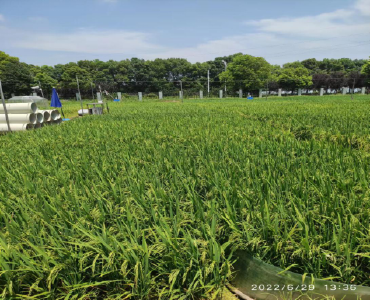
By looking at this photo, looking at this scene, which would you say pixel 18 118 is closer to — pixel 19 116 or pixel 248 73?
pixel 19 116

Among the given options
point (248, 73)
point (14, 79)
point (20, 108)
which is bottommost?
point (20, 108)

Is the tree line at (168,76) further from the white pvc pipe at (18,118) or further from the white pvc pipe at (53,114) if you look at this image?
the white pvc pipe at (18,118)

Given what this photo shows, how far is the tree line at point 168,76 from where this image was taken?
132ft

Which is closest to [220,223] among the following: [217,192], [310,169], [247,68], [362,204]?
[217,192]

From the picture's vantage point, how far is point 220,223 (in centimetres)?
168

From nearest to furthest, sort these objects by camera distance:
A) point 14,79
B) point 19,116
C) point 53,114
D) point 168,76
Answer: point 19,116
point 53,114
point 14,79
point 168,76

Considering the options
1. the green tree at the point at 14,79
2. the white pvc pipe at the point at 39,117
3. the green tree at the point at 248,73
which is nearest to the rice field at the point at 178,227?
the white pvc pipe at the point at 39,117

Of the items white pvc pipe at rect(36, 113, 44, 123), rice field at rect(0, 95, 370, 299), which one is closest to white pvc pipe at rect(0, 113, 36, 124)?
white pvc pipe at rect(36, 113, 44, 123)

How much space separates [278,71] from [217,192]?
58.5 meters

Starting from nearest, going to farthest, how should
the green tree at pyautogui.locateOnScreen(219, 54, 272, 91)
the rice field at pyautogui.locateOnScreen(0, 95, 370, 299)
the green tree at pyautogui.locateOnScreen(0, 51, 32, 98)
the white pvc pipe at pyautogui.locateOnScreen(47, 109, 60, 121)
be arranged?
the rice field at pyautogui.locateOnScreen(0, 95, 370, 299) → the white pvc pipe at pyautogui.locateOnScreen(47, 109, 60, 121) → the green tree at pyautogui.locateOnScreen(0, 51, 32, 98) → the green tree at pyautogui.locateOnScreen(219, 54, 272, 91)

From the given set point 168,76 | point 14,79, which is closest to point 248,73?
point 168,76

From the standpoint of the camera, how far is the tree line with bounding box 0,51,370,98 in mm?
40375

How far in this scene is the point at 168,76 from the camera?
63531 millimetres

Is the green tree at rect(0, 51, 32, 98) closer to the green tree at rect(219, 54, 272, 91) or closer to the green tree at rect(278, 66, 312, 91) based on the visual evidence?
the green tree at rect(219, 54, 272, 91)
